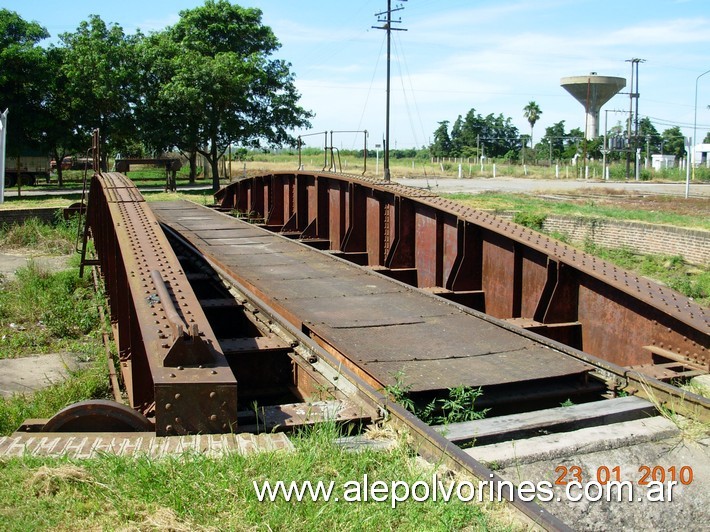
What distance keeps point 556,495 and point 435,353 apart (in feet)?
6.70

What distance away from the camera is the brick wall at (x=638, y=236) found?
1412 cm

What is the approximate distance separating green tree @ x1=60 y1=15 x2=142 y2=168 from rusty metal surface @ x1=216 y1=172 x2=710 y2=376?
27153 millimetres

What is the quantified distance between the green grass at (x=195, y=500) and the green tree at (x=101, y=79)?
114 ft

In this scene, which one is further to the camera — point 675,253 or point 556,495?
point 675,253

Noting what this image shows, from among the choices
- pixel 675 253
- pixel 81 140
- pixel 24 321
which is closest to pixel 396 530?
pixel 24 321

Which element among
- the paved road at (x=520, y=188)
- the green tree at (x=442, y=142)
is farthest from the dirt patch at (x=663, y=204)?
the green tree at (x=442, y=142)

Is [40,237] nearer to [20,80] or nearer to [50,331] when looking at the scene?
[50,331]

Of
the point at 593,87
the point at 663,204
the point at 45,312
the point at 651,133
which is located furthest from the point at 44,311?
the point at 651,133

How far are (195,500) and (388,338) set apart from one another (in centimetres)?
296

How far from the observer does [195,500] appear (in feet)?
10.5

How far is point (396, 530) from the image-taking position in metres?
3.13

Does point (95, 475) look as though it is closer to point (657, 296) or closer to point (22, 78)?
point (657, 296)

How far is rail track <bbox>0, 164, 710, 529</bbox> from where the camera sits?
13.2ft

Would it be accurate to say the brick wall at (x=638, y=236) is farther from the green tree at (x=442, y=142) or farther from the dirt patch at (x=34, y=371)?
the green tree at (x=442, y=142)
